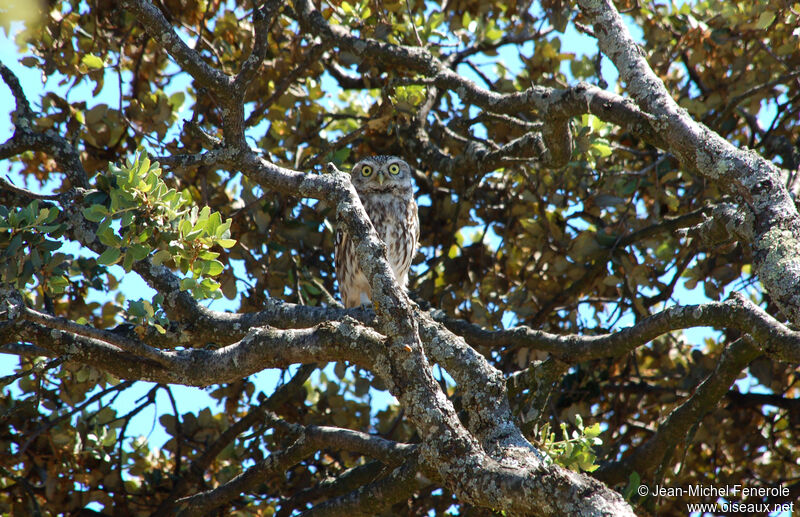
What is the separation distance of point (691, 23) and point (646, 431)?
234cm

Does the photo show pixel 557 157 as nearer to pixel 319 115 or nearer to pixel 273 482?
pixel 319 115

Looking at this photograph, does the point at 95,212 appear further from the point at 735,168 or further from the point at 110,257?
the point at 735,168

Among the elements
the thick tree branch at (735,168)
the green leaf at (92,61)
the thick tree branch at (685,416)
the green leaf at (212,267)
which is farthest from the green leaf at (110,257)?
the thick tree branch at (685,416)

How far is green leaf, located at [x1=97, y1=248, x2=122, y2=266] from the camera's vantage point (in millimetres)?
2102

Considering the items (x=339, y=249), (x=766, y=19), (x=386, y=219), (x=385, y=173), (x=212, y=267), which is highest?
(x=385, y=173)

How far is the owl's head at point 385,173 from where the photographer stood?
4598 millimetres

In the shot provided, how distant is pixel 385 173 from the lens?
4.62 m

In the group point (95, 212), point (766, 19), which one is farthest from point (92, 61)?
point (766, 19)

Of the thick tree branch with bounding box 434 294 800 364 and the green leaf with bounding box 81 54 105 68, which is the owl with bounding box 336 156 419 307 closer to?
the thick tree branch with bounding box 434 294 800 364

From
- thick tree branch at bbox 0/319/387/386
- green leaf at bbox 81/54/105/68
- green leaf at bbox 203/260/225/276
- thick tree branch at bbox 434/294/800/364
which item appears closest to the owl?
thick tree branch at bbox 434/294/800/364

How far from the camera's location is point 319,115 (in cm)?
418

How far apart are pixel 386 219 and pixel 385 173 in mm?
296

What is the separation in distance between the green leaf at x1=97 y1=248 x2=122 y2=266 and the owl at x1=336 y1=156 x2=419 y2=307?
2.38m

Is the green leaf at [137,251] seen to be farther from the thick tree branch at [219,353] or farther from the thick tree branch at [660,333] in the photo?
the thick tree branch at [660,333]
